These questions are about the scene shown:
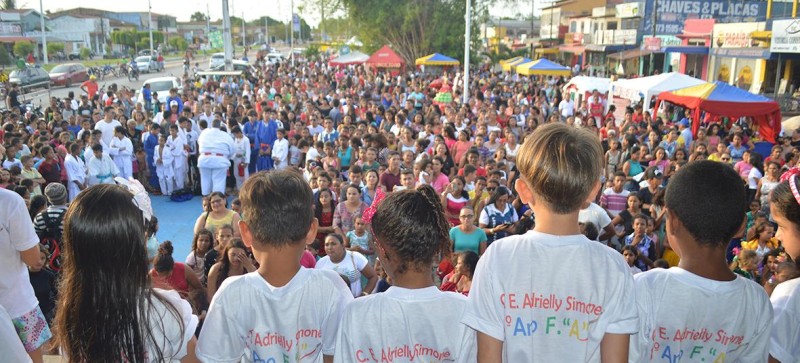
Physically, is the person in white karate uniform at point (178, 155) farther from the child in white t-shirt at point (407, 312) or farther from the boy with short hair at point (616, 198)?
the child in white t-shirt at point (407, 312)

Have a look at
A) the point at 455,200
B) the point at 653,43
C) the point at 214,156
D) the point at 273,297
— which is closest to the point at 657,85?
the point at 455,200

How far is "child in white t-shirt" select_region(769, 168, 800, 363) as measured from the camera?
7.63ft

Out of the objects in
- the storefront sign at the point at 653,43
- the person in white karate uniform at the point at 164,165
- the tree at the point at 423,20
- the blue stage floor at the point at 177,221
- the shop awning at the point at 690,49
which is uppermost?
the tree at the point at 423,20

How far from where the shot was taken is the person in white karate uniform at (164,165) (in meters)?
11.0

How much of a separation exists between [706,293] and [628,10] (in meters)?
41.6

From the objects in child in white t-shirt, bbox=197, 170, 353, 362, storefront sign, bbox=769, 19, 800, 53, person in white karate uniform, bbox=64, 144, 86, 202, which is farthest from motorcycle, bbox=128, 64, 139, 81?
Result: child in white t-shirt, bbox=197, 170, 353, 362

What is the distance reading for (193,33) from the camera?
104812mm

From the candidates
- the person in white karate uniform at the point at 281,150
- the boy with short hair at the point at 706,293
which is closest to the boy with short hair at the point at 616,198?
the person in white karate uniform at the point at 281,150

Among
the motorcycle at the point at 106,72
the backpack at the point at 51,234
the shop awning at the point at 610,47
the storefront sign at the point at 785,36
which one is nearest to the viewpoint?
the backpack at the point at 51,234

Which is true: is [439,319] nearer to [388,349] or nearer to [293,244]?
[388,349]

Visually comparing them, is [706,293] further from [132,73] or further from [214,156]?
[132,73]

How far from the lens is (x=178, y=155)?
36.5 feet

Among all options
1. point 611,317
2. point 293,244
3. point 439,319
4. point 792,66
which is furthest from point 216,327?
point 792,66

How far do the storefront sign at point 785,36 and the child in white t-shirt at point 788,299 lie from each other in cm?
2162
